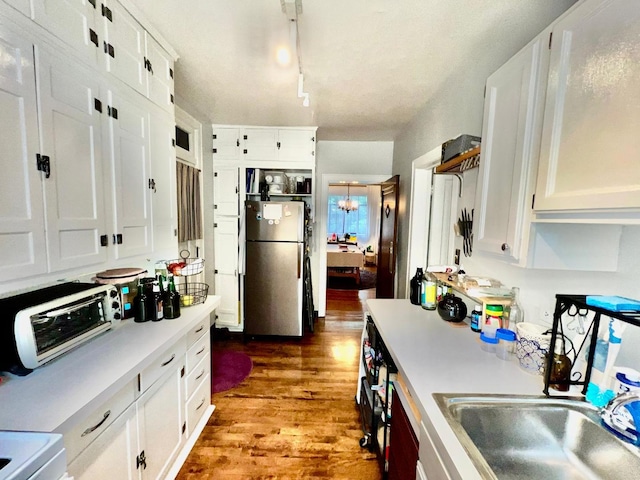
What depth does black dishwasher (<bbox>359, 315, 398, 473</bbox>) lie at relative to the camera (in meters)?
1.55

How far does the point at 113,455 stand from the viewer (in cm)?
113

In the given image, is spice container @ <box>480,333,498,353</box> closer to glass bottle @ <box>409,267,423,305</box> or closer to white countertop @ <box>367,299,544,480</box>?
white countertop @ <box>367,299,544,480</box>

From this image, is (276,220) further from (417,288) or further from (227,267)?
(417,288)

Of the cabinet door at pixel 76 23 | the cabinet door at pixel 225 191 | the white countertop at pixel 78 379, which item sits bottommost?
the white countertop at pixel 78 379

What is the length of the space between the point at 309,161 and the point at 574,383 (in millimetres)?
3007

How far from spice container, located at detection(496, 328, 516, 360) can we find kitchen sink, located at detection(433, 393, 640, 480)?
299 millimetres

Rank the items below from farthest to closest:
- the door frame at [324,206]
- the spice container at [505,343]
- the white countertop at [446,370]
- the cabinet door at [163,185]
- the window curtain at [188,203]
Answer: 1. the door frame at [324,206]
2. the window curtain at [188,203]
3. the cabinet door at [163,185]
4. the spice container at [505,343]
5. the white countertop at [446,370]

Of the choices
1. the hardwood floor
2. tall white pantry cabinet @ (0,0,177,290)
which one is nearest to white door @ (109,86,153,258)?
tall white pantry cabinet @ (0,0,177,290)

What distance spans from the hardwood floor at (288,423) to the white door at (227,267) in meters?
0.40

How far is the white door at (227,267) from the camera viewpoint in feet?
11.3

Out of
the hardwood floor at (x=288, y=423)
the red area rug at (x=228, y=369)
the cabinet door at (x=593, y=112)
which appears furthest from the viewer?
the red area rug at (x=228, y=369)

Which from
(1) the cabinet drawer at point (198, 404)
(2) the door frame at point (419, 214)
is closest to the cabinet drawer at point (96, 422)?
(1) the cabinet drawer at point (198, 404)

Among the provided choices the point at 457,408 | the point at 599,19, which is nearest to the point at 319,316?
the point at 457,408

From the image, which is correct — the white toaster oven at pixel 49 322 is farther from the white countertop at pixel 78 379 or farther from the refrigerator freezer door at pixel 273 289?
the refrigerator freezer door at pixel 273 289
